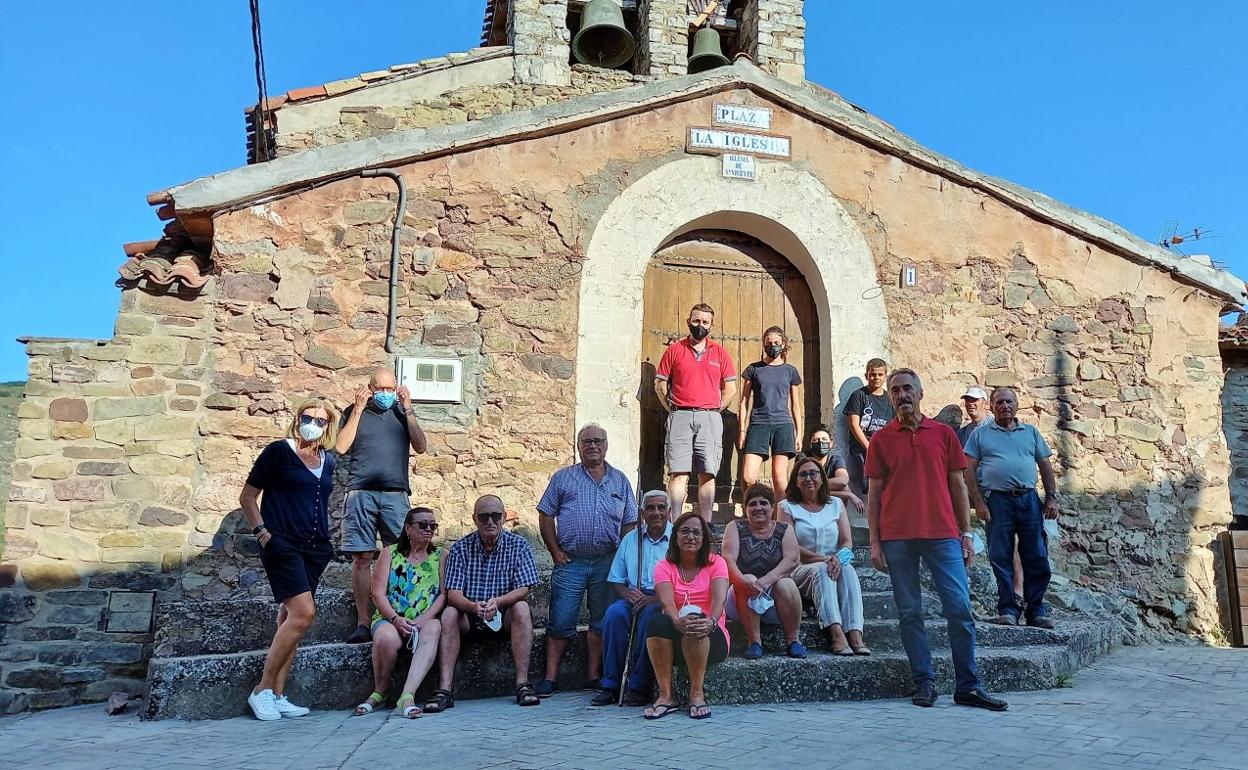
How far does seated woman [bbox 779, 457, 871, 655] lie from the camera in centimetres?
512

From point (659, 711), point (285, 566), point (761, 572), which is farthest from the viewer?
point (761, 572)

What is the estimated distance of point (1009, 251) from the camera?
7.85 m

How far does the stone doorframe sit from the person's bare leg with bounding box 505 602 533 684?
6.62ft

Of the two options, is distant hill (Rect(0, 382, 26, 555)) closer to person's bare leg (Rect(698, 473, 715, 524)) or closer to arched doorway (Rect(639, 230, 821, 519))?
arched doorway (Rect(639, 230, 821, 519))

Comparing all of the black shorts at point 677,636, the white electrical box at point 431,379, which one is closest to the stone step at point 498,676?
the black shorts at point 677,636

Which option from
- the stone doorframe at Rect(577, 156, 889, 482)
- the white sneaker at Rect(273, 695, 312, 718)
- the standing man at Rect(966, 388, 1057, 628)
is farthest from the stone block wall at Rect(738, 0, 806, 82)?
the white sneaker at Rect(273, 695, 312, 718)

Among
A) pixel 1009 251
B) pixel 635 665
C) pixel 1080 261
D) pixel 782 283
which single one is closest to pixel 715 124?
pixel 782 283

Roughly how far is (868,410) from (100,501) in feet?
16.6

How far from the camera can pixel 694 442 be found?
652 centimetres

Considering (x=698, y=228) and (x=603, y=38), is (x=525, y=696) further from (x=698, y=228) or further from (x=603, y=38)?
(x=603, y=38)

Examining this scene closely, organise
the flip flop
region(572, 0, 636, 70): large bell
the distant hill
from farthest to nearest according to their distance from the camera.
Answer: the distant hill
region(572, 0, 636, 70): large bell
the flip flop

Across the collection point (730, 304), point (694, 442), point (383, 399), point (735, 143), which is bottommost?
point (694, 442)

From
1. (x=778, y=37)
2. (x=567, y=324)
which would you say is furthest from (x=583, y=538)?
(x=778, y=37)

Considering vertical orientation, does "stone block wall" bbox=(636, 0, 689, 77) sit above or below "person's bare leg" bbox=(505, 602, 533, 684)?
A: above
